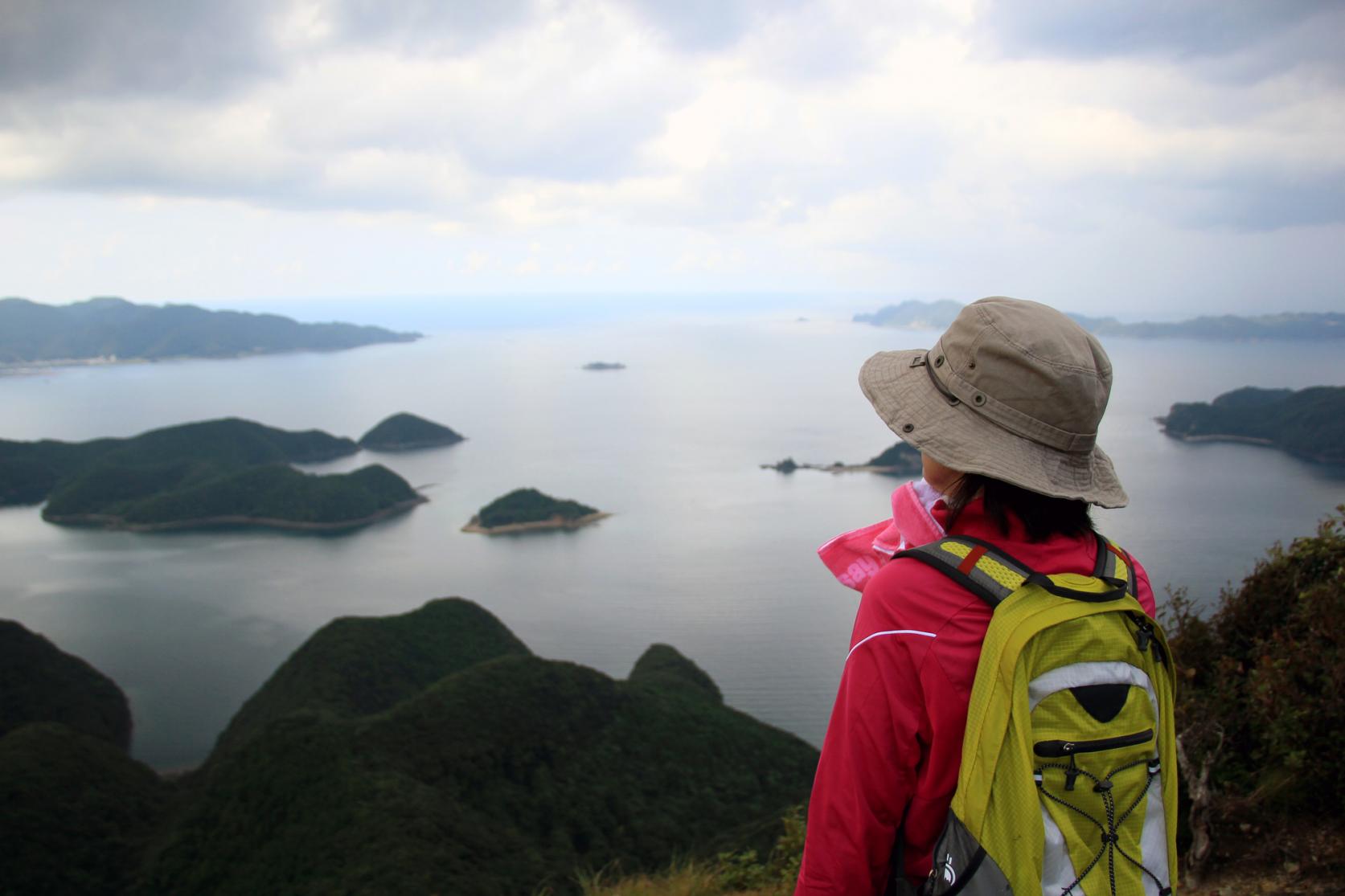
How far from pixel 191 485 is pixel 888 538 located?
5570 centimetres

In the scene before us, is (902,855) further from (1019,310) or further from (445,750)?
(445,750)

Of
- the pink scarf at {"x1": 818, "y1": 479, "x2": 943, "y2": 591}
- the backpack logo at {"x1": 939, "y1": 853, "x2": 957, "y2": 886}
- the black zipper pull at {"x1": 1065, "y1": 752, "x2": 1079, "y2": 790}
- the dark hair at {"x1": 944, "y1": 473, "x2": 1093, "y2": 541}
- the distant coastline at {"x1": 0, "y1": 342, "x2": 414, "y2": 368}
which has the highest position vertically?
the distant coastline at {"x1": 0, "y1": 342, "x2": 414, "y2": 368}

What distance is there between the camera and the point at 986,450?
3.90 feet

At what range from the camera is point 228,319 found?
129625 millimetres

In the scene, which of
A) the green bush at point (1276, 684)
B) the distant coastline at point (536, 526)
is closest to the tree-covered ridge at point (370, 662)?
the green bush at point (1276, 684)

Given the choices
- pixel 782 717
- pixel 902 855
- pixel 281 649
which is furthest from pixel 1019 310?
pixel 281 649

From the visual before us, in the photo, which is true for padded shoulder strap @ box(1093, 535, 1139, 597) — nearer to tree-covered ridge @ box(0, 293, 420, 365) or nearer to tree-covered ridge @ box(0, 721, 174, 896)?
tree-covered ridge @ box(0, 721, 174, 896)

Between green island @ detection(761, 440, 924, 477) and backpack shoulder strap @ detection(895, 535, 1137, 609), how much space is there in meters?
48.9

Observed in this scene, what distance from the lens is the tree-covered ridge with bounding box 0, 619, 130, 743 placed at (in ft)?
70.8

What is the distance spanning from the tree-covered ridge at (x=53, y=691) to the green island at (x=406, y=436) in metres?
39.8

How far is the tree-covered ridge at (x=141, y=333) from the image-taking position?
116 metres

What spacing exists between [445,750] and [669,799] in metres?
3.65

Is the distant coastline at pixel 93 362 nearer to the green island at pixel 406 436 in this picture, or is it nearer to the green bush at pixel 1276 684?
the green island at pixel 406 436

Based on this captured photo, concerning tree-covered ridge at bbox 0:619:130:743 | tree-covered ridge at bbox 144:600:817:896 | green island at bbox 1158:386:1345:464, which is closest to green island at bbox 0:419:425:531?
tree-covered ridge at bbox 0:619:130:743
